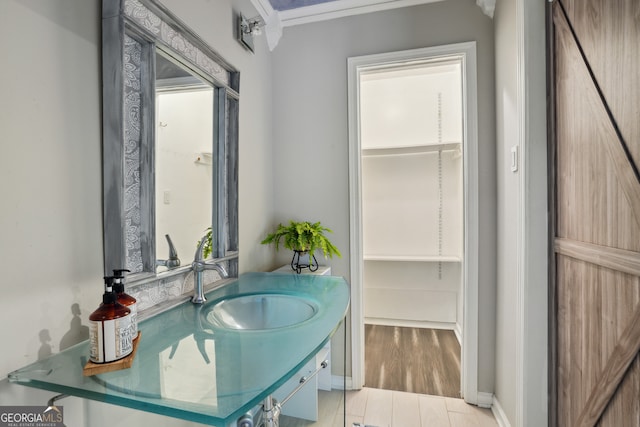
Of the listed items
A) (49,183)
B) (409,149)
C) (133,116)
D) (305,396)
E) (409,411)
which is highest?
(409,149)

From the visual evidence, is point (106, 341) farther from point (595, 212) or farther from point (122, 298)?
point (595, 212)

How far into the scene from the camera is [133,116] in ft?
3.22

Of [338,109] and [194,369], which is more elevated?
[338,109]

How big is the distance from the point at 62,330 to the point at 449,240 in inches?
118

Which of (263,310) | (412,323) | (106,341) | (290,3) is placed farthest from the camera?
(412,323)

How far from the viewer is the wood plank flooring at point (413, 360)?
6.98 ft

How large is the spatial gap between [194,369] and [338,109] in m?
1.81

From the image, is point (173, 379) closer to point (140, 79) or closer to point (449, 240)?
point (140, 79)

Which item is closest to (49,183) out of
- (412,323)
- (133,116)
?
(133,116)

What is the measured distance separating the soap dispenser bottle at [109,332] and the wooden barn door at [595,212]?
4.47ft

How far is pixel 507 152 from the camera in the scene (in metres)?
1.62

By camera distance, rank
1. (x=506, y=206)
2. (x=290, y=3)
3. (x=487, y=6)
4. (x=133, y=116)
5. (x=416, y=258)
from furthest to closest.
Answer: (x=416, y=258) → (x=290, y=3) → (x=487, y=6) → (x=506, y=206) → (x=133, y=116)

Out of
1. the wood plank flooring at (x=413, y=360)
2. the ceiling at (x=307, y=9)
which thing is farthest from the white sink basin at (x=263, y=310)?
the ceiling at (x=307, y=9)

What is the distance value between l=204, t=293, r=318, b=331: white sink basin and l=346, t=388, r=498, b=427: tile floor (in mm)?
955
